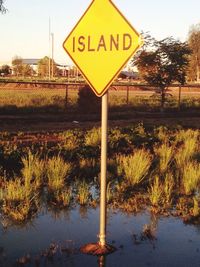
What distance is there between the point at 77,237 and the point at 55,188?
2.03 m

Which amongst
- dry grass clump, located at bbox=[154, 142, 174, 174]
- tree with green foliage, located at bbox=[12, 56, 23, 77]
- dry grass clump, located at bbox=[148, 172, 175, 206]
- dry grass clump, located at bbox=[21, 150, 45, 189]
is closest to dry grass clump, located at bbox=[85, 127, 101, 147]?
Result: dry grass clump, located at bbox=[154, 142, 174, 174]

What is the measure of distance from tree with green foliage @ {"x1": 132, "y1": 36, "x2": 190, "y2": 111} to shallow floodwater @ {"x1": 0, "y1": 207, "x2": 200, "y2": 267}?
1850cm

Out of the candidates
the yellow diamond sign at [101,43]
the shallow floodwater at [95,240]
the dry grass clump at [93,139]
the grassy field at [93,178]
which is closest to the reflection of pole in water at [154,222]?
the shallow floodwater at [95,240]

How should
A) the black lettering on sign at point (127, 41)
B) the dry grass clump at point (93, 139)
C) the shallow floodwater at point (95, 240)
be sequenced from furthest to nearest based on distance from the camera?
the dry grass clump at point (93, 139)
the shallow floodwater at point (95, 240)
the black lettering on sign at point (127, 41)

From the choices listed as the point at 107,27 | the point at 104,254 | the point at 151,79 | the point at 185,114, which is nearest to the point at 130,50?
the point at 107,27

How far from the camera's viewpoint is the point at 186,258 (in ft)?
19.8

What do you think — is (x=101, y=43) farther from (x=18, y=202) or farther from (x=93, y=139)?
(x=93, y=139)

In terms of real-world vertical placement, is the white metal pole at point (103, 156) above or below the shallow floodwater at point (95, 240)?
above

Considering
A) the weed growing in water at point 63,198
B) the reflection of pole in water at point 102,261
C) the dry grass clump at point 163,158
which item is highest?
the dry grass clump at point 163,158

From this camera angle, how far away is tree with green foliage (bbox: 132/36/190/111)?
2555cm

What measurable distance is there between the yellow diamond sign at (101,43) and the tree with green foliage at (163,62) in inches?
785

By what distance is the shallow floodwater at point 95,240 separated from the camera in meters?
5.76

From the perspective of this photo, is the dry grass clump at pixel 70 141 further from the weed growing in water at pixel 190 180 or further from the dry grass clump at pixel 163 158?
the weed growing in water at pixel 190 180

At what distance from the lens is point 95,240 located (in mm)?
6566
